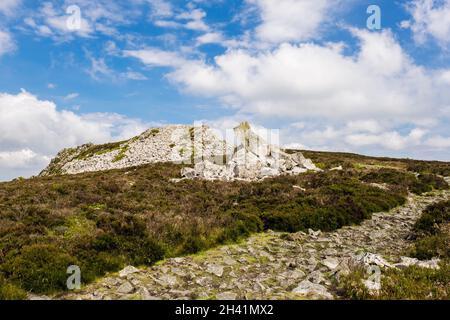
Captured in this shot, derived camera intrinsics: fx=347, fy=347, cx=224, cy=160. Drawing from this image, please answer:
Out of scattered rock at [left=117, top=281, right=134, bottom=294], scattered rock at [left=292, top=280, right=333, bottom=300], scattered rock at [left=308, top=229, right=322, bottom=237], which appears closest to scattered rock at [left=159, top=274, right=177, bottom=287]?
scattered rock at [left=117, top=281, right=134, bottom=294]

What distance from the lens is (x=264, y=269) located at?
10.3 meters

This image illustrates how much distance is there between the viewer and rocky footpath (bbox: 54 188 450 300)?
27.3 ft

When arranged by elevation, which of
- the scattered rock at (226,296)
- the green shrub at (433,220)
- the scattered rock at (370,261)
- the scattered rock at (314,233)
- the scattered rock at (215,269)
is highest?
the green shrub at (433,220)

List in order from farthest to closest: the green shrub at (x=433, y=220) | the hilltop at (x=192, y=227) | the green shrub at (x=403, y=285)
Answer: the green shrub at (x=433, y=220) → the hilltop at (x=192, y=227) → the green shrub at (x=403, y=285)

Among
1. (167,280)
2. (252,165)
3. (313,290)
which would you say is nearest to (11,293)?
(167,280)

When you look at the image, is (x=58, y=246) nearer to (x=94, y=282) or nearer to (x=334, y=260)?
(x=94, y=282)

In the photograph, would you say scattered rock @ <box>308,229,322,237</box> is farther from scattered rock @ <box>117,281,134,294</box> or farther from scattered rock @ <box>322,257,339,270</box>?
scattered rock @ <box>117,281,134,294</box>

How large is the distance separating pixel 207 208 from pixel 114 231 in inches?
248

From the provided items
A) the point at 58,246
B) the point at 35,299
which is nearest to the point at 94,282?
the point at 35,299

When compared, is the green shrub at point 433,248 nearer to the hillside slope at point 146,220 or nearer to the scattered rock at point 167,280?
the hillside slope at point 146,220

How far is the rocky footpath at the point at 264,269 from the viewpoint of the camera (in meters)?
8.34

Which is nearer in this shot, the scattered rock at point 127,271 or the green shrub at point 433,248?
the scattered rock at point 127,271

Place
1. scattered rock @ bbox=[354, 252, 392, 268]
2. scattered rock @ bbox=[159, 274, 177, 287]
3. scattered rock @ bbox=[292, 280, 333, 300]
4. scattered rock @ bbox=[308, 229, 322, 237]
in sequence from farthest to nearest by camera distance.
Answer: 1. scattered rock @ bbox=[308, 229, 322, 237]
2. scattered rock @ bbox=[354, 252, 392, 268]
3. scattered rock @ bbox=[159, 274, 177, 287]
4. scattered rock @ bbox=[292, 280, 333, 300]

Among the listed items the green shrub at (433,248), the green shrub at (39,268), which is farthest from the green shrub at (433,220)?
the green shrub at (39,268)
